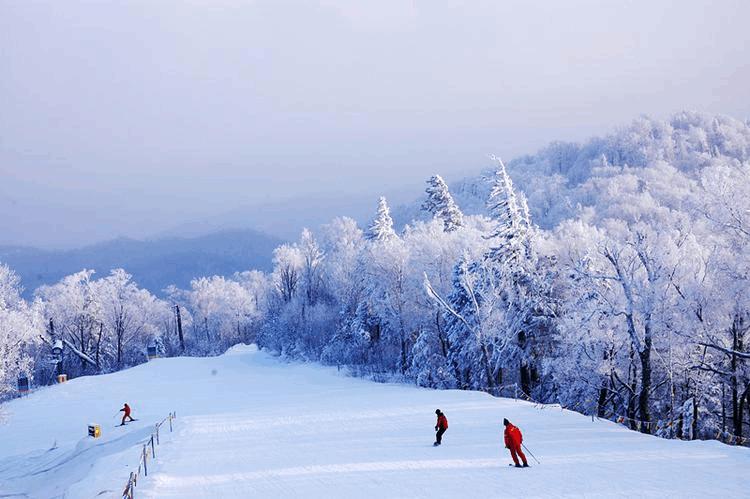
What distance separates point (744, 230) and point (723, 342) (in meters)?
8.77

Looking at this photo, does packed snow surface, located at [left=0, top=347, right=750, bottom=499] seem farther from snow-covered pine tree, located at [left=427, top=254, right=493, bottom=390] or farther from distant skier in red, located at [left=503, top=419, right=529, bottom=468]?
snow-covered pine tree, located at [left=427, top=254, right=493, bottom=390]

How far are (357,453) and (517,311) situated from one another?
20.6 meters

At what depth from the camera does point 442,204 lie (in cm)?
5972

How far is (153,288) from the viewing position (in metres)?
197

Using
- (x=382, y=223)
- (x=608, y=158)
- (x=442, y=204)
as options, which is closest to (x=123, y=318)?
(x=382, y=223)

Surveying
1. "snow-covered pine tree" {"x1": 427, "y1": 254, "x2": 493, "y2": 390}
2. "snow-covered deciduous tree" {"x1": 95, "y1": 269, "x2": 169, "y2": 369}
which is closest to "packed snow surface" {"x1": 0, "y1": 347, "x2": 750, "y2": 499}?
"snow-covered pine tree" {"x1": 427, "y1": 254, "x2": 493, "y2": 390}

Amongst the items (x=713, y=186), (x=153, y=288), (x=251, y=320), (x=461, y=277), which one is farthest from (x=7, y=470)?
(x=153, y=288)

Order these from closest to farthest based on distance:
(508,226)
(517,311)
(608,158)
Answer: (517,311), (508,226), (608,158)

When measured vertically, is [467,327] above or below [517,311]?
below

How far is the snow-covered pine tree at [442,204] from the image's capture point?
5881cm

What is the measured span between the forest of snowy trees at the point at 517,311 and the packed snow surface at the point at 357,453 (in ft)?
14.9

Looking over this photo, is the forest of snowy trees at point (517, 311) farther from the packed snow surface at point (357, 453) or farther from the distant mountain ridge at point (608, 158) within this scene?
the distant mountain ridge at point (608, 158)

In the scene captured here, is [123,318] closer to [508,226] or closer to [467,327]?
[467,327]

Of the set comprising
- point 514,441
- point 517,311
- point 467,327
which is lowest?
point 514,441
